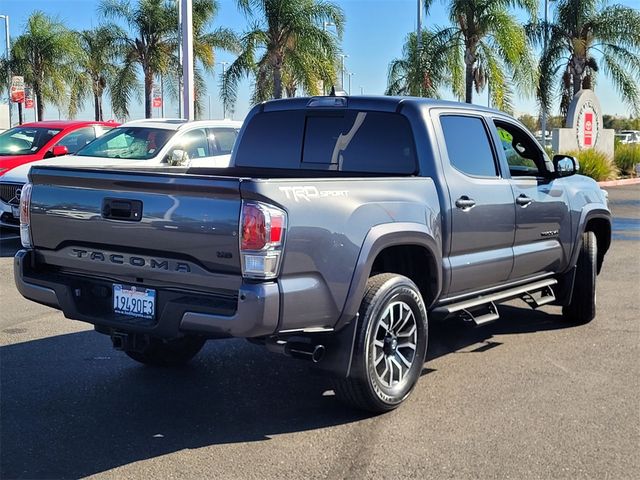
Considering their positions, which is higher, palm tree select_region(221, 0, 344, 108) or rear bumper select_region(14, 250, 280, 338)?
palm tree select_region(221, 0, 344, 108)

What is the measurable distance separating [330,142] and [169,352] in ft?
6.32

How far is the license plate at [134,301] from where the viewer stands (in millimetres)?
4363

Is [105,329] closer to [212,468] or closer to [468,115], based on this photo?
[212,468]

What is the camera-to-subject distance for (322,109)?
577 cm

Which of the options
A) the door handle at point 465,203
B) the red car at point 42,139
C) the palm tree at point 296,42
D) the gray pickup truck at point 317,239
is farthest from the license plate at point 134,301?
the palm tree at point 296,42

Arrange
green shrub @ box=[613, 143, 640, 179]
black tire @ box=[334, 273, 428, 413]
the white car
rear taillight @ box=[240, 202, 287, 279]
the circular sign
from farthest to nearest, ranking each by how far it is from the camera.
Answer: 1. green shrub @ box=[613, 143, 640, 179]
2. the circular sign
3. the white car
4. black tire @ box=[334, 273, 428, 413]
5. rear taillight @ box=[240, 202, 287, 279]

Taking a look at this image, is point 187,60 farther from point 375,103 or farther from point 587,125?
point 587,125

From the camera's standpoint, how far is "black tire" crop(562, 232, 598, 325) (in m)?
7.08

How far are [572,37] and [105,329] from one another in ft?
82.8

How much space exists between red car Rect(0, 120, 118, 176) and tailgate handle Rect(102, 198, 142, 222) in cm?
932

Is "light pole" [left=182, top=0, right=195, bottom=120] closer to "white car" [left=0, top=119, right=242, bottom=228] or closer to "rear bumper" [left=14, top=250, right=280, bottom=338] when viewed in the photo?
"white car" [left=0, top=119, right=242, bottom=228]

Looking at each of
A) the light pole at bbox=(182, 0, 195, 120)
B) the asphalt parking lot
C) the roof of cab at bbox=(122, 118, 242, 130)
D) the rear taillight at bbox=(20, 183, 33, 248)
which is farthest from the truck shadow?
the light pole at bbox=(182, 0, 195, 120)

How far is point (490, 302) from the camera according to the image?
586 centimetres

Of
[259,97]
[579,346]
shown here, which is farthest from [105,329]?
[259,97]
